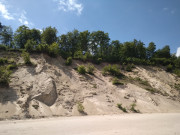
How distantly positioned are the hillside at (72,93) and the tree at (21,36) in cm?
656

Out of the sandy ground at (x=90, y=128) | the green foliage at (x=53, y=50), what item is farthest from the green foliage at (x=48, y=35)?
the sandy ground at (x=90, y=128)

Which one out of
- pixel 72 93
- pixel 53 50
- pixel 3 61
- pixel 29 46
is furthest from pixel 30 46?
pixel 72 93

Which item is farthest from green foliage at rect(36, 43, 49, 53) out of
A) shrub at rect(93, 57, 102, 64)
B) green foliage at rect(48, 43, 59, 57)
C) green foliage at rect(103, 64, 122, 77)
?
green foliage at rect(103, 64, 122, 77)

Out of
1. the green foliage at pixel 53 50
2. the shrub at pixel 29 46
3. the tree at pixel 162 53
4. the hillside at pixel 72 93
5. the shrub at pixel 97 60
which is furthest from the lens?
the tree at pixel 162 53

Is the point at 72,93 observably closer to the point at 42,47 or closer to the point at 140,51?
the point at 42,47

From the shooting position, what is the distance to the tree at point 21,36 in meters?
24.9

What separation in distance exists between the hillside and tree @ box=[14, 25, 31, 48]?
656 centimetres

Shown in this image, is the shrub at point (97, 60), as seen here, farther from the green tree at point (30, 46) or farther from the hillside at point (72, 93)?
the green tree at point (30, 46)

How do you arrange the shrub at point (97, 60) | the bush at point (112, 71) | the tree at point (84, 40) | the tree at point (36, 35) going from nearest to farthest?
1. the bush at point (112, 71)
2. the shrub at point (97, 60)
3. the tree at point (36, 35)
4. the tree at point (84, 40)

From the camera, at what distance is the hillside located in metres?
11.5

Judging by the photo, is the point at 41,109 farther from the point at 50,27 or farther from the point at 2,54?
the point at 50,27

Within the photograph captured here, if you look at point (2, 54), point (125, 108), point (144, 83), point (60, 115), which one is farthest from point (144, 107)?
point (2, 54)

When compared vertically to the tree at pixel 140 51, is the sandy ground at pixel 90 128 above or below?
below

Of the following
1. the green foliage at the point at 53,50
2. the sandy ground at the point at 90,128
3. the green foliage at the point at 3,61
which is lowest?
the sandy ground at the point at 90,128
